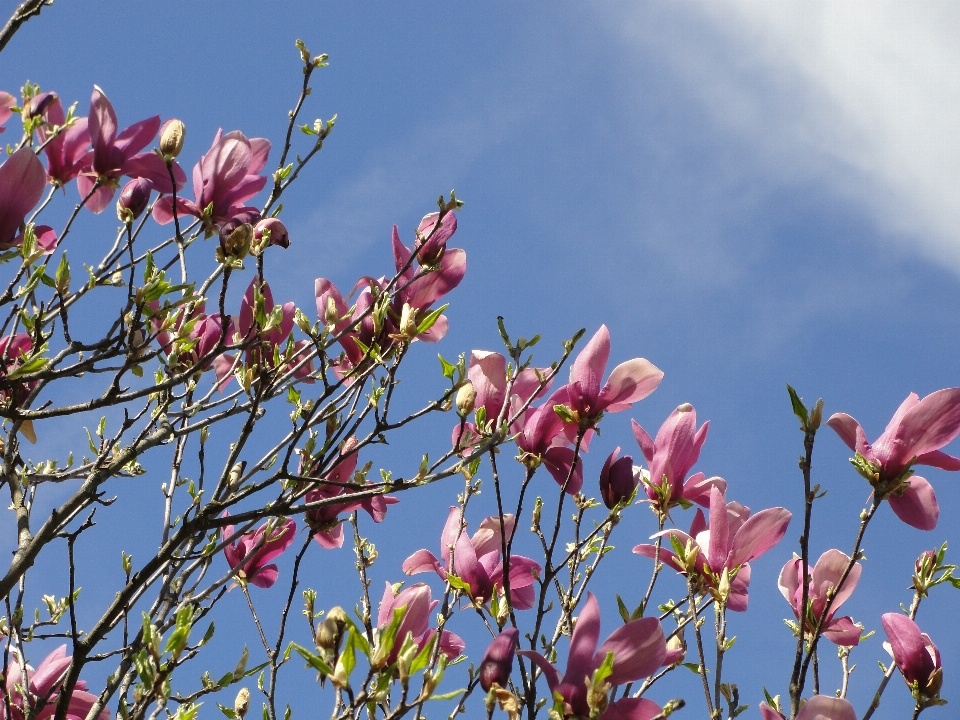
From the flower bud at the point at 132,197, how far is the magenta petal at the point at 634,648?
184cm

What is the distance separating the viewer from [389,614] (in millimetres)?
1872

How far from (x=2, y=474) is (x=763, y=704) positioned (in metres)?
2.43

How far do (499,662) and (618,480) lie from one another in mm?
710

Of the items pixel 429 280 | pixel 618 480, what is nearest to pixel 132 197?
pixel 429 280

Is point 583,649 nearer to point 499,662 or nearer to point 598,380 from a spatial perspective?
point 499,662

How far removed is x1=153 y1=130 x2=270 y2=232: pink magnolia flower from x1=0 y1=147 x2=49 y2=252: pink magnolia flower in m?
0.43

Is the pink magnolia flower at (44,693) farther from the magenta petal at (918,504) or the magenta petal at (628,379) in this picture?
the magenta petal at (918,504)

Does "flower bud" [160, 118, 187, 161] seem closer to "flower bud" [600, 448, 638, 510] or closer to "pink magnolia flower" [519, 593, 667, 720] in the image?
"flower bud" [600, 448, 638, 510]

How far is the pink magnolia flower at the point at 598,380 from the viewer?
2270 mm

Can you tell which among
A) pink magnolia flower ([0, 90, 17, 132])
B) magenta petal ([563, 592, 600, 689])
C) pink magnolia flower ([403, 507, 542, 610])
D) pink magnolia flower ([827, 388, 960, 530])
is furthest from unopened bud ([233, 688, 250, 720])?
pink magnolia flower ([0, 90, 17, 132])

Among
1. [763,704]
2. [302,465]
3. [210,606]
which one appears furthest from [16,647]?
[763,704]

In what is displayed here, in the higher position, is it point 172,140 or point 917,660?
point 172,140

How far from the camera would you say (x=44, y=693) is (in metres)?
2.34

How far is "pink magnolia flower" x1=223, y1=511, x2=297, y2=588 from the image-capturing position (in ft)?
8.75
